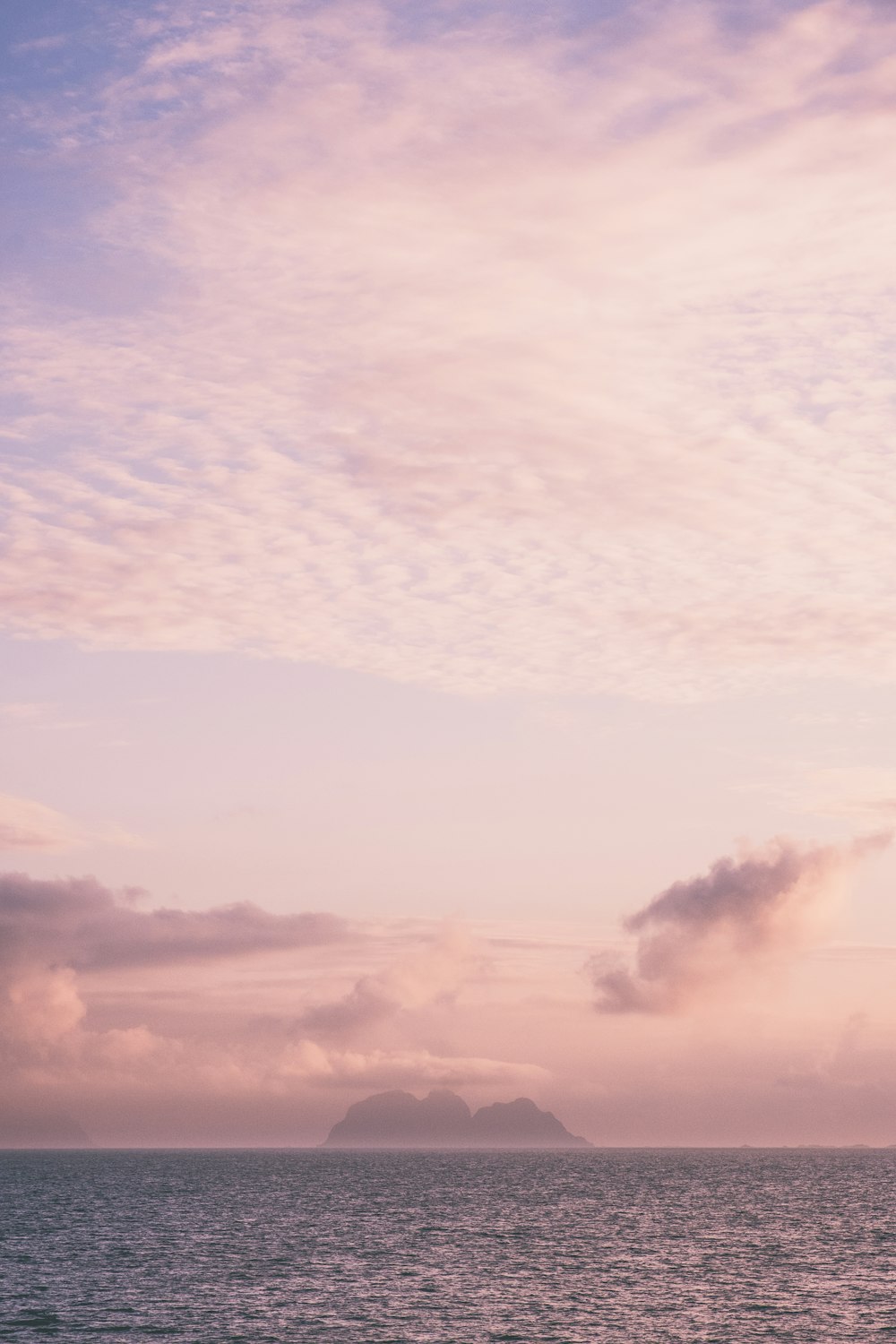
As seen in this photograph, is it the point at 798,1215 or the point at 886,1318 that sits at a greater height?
the point at 886,1318

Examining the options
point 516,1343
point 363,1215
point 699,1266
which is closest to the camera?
point 516,1343

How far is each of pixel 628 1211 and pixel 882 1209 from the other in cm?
4120

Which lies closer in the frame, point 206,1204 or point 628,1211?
point 628,1211

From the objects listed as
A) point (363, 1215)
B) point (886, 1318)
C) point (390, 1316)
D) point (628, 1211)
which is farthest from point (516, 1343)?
point (628, 1211)

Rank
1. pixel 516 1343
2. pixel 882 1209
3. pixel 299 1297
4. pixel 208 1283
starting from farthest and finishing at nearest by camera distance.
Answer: pixel 882 1209 < pixel 208 1283 < pixel 299 1297 < pixel 516 1343

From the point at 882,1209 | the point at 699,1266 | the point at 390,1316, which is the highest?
the point at 390,1316

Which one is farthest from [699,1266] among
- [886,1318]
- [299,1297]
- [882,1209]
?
[882,1209]

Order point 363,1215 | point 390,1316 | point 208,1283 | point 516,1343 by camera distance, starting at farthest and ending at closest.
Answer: point 363,1215, point 208,1283, point 390,1316, point 516,1343

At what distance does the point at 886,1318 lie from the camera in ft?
285

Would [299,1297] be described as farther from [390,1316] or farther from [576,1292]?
[576,1292]

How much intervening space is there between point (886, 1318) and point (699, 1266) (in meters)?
28.1

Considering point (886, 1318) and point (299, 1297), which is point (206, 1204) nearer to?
point (299, 1297)

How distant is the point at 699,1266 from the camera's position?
113 m

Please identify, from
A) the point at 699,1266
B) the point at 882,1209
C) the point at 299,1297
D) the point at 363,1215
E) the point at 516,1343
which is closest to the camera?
the point at 516,1343
